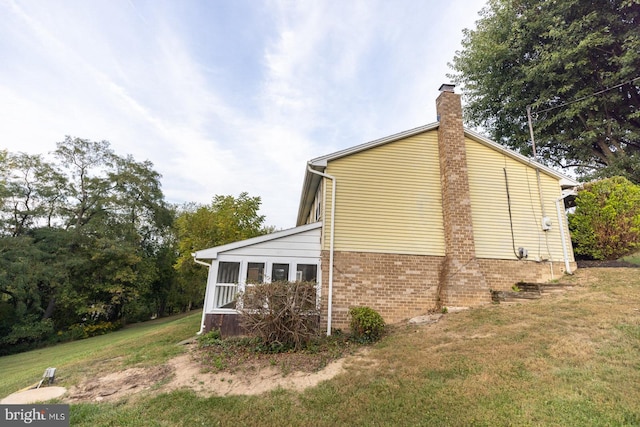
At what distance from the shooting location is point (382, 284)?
27.8 feet

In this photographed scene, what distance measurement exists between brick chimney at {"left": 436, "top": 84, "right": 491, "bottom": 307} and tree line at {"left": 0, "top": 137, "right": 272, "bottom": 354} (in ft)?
39.1

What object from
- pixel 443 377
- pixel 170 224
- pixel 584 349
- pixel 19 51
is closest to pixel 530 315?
pixel 584 349

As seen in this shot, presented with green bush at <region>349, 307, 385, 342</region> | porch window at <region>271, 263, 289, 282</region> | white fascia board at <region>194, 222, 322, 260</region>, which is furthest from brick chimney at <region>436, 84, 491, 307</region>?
porch window at <region>271, 263, 289, 282</region>

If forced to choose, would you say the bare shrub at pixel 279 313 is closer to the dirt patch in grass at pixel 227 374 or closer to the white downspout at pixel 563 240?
the dirt patch in grass at pixel 227 374

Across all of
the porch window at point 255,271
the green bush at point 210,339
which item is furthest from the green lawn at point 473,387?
the porch window at point 255,271

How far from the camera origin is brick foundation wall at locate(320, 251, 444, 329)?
8266 millimetres

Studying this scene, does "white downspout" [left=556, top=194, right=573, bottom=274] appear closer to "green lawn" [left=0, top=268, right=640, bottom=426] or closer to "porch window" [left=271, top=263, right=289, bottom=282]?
"green lawn" [left=0, top=268, right=640, bottom=426]

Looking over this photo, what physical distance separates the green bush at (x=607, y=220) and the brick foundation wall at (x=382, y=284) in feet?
21.0

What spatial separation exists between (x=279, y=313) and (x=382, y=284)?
3.35 meters

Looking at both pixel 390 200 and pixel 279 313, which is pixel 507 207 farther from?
pixel 279 313

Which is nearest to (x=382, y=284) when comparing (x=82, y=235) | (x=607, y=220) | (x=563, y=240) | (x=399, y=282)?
(x=399, y=282)

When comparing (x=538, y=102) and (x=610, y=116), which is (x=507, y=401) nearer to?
(x=538, y=102)

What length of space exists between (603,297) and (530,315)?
2053mm

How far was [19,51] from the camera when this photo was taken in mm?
10312
